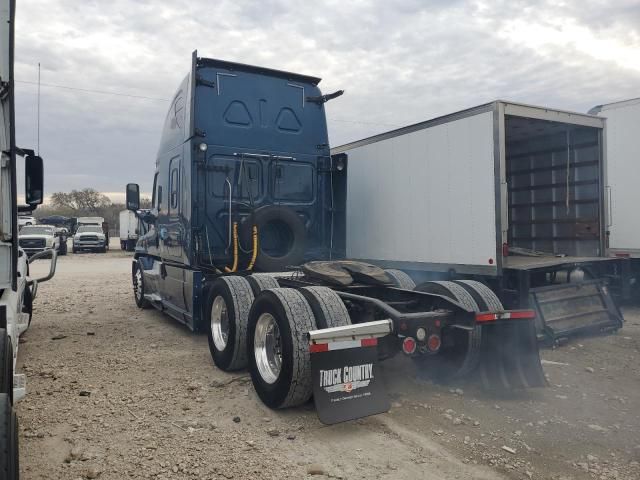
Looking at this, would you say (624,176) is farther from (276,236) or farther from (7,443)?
(7,443)

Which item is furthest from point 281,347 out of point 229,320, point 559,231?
point 559,231

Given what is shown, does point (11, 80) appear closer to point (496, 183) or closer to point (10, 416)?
point (10, 416)

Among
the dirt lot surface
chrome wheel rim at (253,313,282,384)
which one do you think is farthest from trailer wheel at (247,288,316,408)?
the dirt lot surface

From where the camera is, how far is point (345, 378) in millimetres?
3684

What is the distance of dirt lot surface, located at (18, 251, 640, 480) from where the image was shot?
3203 millimetres

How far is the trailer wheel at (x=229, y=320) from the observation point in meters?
5.12

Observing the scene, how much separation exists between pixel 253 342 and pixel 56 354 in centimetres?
306

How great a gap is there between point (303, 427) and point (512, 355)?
1.90 meters

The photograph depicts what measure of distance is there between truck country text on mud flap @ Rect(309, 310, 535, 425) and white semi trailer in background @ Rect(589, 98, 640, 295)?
6548 mm

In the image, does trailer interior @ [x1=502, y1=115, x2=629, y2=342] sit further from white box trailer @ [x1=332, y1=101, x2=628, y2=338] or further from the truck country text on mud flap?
the truck country text on mud flap

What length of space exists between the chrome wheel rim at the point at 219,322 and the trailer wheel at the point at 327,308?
1.64 meters

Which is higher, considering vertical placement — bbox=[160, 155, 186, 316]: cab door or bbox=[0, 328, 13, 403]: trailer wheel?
bbox=[160, 155, 186, 316]: cab door

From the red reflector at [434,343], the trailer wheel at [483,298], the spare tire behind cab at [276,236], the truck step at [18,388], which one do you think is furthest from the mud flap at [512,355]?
the truck step at [18,388]

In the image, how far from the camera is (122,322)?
8.21 meters
